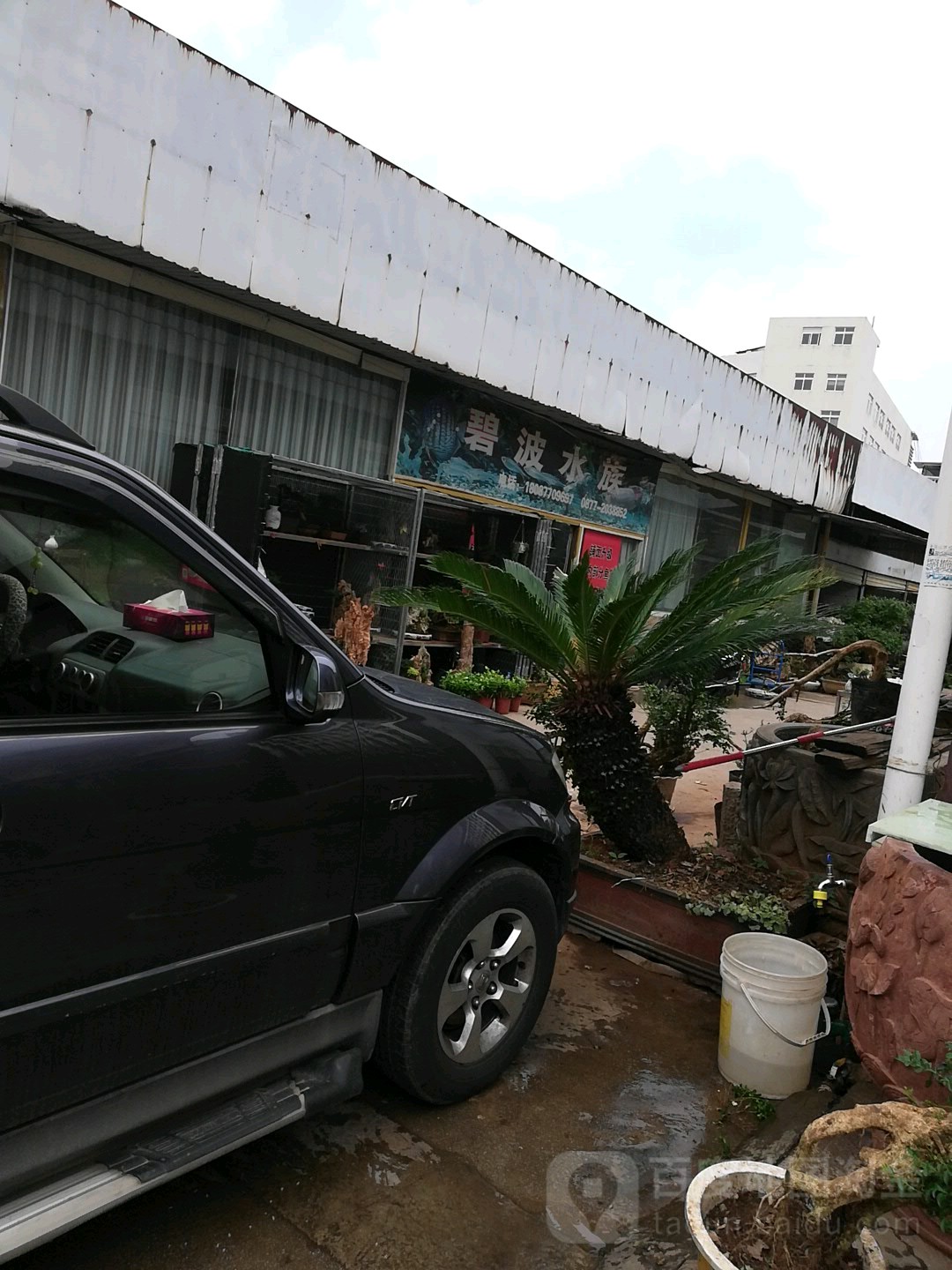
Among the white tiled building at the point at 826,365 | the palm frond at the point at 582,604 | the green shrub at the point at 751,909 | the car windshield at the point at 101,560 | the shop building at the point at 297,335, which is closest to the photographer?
the car windshield at the point at 101,560

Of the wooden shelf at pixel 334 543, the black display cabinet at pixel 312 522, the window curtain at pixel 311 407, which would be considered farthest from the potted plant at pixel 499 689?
the window curtain at pixel 311 407

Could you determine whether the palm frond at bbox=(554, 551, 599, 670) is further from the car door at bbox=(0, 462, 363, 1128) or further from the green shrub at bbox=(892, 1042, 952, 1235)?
the green shrub at bbox=(892, 1042, 952, 1235)

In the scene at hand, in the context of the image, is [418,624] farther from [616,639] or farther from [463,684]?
[616,639]

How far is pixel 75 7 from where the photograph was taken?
231 inches

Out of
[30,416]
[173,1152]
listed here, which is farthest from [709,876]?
[30,416]

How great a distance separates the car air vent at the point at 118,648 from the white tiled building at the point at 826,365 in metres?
69.1

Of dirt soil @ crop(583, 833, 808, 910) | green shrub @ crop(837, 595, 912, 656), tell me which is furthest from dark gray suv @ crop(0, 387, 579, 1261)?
green shrub @ crop(837, 595, 912, 656)

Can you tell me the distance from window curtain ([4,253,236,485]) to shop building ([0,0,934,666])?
0.6 inches

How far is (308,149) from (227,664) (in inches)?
254

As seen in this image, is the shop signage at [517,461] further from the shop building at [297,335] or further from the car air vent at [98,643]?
the car air vent at [98,643]

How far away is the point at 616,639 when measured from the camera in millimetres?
4520

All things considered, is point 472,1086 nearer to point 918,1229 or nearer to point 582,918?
point 918,1229

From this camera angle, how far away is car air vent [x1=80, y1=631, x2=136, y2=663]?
2.40 m

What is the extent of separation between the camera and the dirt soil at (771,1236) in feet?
6.35
